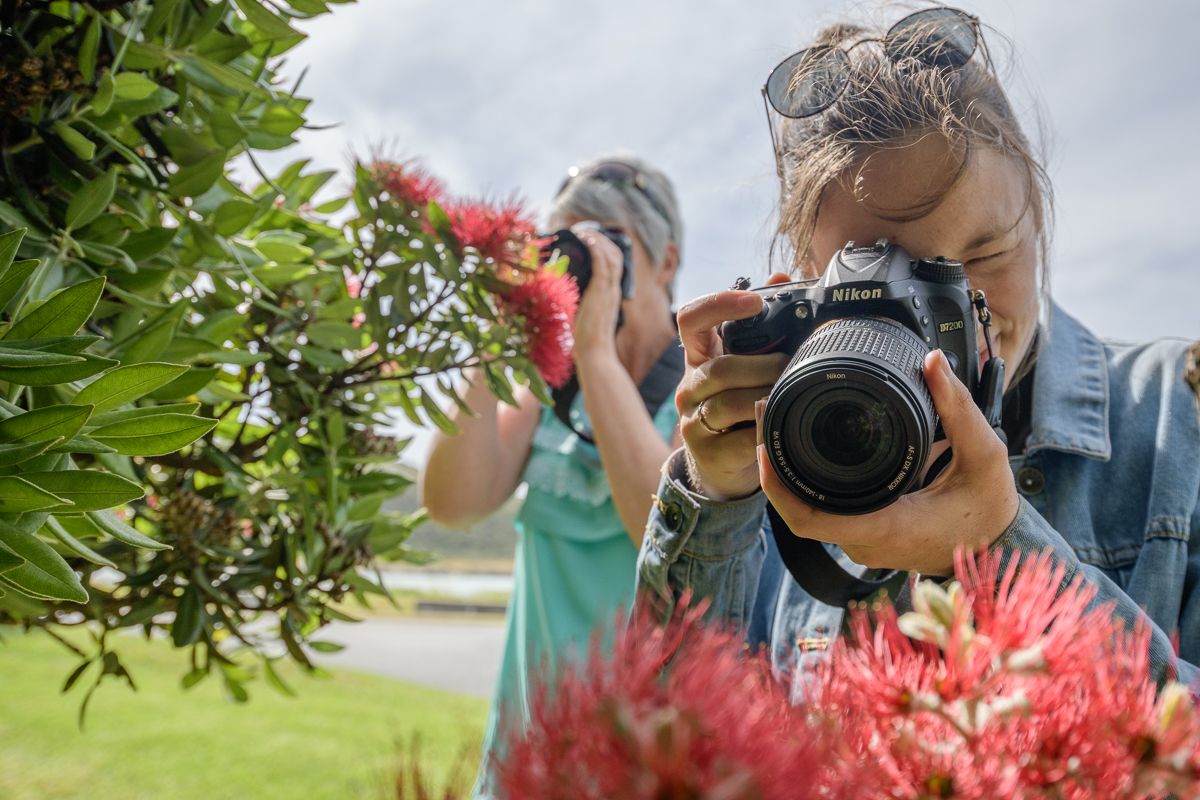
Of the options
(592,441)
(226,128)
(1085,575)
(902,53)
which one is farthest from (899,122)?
(592,441)

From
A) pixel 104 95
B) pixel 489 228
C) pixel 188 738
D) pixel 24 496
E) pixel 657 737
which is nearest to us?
pixel 657 737

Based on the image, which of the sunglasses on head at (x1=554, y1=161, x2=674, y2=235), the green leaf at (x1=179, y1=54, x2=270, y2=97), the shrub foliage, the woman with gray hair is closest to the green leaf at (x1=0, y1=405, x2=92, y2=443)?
the shrub foliage

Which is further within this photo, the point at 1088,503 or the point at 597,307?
the point at 597,307

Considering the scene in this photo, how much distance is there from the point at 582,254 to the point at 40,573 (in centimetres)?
70

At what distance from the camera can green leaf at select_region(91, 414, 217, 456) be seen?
0.31 metres

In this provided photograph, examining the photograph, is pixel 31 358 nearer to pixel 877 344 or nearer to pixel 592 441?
pixel 877 344

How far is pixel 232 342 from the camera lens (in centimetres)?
50

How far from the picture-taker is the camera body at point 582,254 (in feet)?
2.87

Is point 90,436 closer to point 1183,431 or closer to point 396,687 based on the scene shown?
point 1183,431

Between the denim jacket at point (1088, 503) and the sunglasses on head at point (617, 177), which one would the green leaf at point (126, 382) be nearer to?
the denim jacket at point (1088, 503)

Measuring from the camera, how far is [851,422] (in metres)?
0.42

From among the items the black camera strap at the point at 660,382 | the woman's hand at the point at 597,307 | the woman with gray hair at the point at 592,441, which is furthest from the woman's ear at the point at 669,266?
the woman's hand at the point at 597,307

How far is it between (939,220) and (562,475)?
660mm

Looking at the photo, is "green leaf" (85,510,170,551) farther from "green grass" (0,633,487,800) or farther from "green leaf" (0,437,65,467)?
"green grass" (0,633,487,800)
